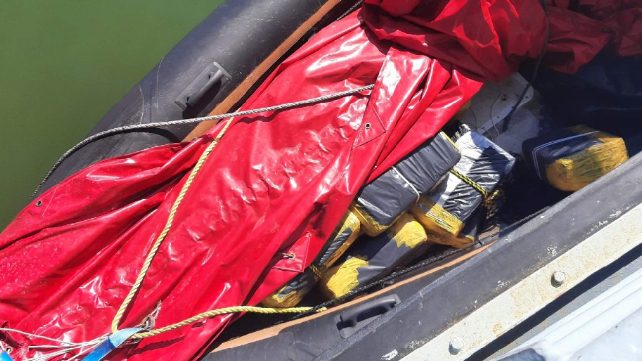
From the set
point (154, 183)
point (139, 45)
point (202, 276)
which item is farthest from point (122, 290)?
point (139, 45)

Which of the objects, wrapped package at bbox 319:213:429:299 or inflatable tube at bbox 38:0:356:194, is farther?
inflatable tube at bbox 38:0:356:194

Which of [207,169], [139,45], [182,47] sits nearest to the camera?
[207,169]

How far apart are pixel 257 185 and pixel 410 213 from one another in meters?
0.68

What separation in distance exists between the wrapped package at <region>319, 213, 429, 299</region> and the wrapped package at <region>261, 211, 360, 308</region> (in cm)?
9

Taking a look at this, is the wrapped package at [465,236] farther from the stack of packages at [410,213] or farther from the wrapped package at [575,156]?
the wrapped package at [575,156]

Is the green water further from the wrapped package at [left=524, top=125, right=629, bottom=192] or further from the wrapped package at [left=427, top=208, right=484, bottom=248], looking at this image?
the wrapped package at [left=524, top=125, right=629, bottom=192]

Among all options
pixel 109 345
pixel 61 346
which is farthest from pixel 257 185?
pixel 61 346

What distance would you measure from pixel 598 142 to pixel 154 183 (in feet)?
6.04

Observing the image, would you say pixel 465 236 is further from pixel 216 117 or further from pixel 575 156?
pixel 216 117

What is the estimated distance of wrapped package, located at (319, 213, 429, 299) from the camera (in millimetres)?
2072

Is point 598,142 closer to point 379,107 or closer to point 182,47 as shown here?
point 379,107

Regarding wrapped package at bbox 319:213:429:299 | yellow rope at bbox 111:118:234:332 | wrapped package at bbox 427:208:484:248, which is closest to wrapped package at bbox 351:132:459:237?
wrapped package at bbox 319:213:429:299

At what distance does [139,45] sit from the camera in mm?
3307

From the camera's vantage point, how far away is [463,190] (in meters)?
2.11
